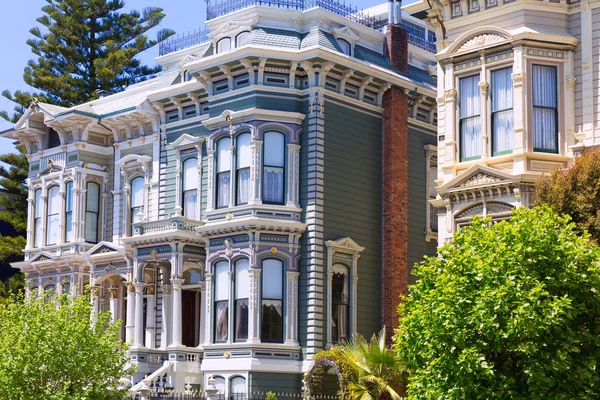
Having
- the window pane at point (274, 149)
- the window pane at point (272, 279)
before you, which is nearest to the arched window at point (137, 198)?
the window pane at point (274, 149)

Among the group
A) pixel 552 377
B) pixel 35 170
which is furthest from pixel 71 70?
pixel 552 377

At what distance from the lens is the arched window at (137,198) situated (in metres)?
40.8

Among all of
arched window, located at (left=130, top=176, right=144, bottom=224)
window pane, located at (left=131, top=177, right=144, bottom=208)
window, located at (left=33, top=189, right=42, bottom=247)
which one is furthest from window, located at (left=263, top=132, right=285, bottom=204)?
window, located at (left=33, top=189, right=42, bottom=247)

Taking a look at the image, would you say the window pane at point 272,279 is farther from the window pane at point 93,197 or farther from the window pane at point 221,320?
the window pane at point 93,197

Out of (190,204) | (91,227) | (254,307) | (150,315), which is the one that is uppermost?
(190,204)

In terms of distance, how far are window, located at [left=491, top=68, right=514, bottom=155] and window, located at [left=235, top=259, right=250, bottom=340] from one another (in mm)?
10055

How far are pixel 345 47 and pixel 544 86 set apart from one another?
10900mm

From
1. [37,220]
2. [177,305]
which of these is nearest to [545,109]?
[177,305]

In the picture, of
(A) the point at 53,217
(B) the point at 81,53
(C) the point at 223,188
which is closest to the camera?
(C) the point at 223,188

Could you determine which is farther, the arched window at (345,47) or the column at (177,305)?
the arched window at (345,47)

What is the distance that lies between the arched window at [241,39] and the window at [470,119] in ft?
32.6

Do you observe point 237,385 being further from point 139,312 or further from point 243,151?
point 243,151

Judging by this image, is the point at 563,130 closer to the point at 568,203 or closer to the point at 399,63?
the point at 568,203

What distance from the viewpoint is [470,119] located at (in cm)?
2867
